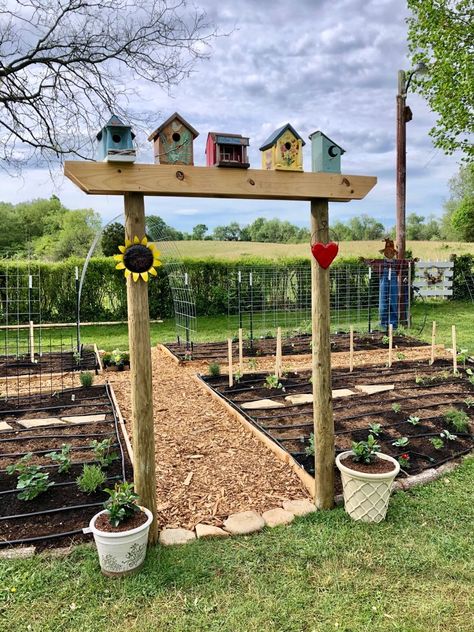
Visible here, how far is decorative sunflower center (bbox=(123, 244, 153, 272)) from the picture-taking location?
2355mm

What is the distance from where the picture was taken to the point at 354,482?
9.00 feet

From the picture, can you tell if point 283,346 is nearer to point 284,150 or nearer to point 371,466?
point 371,466

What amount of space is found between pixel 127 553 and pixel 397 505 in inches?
68.2

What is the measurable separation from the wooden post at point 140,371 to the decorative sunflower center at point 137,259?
0.21 ft

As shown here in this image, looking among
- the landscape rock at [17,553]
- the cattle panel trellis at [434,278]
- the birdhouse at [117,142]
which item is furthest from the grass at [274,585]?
the cattle panel trellis at [434,278]

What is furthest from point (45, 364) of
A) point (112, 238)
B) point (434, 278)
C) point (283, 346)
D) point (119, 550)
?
point (434, 278)

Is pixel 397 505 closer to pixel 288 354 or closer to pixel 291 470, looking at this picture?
pixel 291 470

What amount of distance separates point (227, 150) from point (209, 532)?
2222mm

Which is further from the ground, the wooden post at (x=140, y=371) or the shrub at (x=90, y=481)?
the wooden post at (x=140, y=371)

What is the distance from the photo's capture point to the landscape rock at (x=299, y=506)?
2848 mm

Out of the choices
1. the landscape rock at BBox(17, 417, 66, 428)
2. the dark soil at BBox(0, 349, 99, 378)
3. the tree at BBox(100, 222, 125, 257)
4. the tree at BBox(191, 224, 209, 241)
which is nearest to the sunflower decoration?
the landscape rock at BBox(17, 417, 66, 428)

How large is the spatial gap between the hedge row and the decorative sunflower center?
7.27m

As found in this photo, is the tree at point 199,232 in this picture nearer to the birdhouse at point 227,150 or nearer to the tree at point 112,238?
the tree at point 112,238

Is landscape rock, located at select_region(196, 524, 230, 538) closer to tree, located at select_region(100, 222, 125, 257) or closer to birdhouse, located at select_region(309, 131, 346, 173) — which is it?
birdhouse, located at select_region(309, 131, 346, 173)
